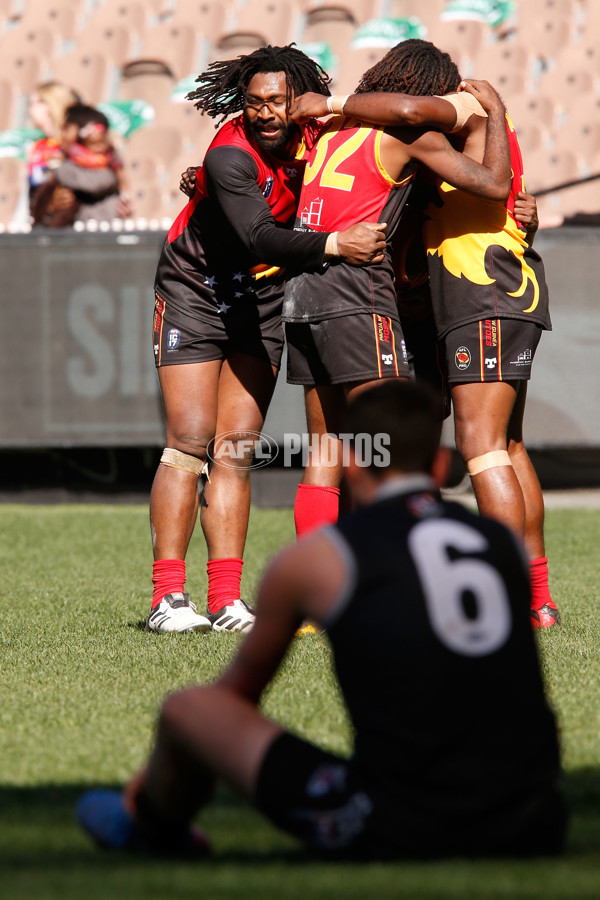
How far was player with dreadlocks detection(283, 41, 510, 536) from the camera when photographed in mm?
3689

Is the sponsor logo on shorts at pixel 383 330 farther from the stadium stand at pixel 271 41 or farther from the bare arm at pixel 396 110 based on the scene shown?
the stadium stand at pixel 271 41

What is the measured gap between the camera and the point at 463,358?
12.8ft

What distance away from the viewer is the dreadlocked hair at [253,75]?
3.91 metres

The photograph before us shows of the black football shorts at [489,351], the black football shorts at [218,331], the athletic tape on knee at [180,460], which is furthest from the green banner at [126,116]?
the black football shorts at [489,351]

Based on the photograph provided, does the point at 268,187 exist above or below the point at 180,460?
above

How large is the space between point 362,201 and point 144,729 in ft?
6.12

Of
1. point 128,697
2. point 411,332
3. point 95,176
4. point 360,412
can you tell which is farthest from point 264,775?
point 95,176

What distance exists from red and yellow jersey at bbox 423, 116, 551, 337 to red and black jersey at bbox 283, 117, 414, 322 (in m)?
0.23

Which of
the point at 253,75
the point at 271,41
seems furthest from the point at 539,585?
the point at 271,41

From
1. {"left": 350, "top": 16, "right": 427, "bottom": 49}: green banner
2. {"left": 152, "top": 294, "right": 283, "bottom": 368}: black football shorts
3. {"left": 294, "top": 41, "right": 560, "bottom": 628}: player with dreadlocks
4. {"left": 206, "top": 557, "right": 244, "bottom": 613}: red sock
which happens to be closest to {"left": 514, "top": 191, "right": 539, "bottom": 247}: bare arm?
{"left": 294, "top": 41, "right": 560, "bottom": 628}: player with dreadlocks

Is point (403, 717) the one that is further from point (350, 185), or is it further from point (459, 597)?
point (350, 185)

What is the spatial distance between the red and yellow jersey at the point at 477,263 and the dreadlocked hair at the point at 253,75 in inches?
23.2

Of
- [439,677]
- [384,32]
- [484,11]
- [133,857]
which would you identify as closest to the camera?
[439,677]

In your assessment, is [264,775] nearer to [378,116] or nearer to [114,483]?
[378,116]
